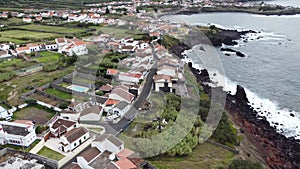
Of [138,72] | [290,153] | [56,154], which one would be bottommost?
[290,153]

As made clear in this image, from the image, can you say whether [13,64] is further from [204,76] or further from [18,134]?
[204,76]

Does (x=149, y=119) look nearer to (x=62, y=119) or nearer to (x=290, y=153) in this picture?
(x=62, y=119)

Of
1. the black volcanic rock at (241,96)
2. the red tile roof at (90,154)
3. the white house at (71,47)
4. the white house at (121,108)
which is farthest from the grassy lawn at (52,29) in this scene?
the red tile roof at (90,154)

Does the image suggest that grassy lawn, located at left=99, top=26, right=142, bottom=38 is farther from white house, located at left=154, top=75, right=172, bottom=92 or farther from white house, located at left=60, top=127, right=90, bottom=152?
white house, located at left=60, top=127, right=90, bottom=152

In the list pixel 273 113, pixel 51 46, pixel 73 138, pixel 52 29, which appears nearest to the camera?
pixel 73 138

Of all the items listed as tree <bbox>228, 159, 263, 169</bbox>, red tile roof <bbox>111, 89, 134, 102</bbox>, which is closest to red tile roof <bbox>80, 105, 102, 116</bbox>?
red tile roof <bbox>111, 89, 134, 102</bbox>

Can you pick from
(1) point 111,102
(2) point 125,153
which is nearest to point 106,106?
(1) point 111,102

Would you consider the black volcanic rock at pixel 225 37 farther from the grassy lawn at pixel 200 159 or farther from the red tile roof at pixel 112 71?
the grassy lawn at pixel 200 159

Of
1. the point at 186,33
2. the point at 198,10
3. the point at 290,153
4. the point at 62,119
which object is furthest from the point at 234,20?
the point at 62,119
